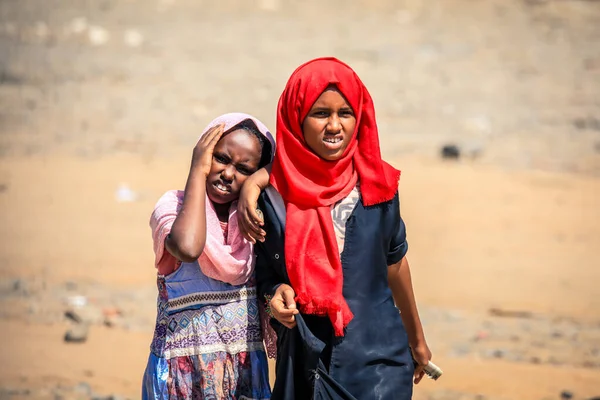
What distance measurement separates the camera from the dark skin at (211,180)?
3.15 meters

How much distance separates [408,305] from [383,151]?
35.8ft

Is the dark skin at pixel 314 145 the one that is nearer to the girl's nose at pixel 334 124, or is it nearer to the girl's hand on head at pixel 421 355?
the girl's nose at pixel 334 124

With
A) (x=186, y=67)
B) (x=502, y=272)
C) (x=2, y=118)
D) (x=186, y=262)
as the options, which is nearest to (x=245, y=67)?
(x=186, y=67)

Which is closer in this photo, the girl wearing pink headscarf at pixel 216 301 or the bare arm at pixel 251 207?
the bare arm at pixel 251 207

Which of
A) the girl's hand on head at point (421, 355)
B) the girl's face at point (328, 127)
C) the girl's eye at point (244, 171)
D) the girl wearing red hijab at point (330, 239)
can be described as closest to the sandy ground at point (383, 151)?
the girl's hand on head at point (421, 355)

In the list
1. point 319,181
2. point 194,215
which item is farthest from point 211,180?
point 319,181

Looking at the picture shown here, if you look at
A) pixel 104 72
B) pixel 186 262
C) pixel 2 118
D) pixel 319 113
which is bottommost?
pixel 186 262

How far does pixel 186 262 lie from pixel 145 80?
1566cm

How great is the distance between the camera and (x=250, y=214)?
3.11 metres

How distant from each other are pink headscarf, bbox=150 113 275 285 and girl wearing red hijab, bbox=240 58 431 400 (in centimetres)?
11

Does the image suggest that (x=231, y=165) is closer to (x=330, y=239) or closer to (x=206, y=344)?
(x=330, y=239)

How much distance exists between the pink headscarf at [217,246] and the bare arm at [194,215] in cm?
8

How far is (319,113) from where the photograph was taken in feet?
10.4

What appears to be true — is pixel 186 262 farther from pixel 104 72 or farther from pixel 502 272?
pixel 104 72
